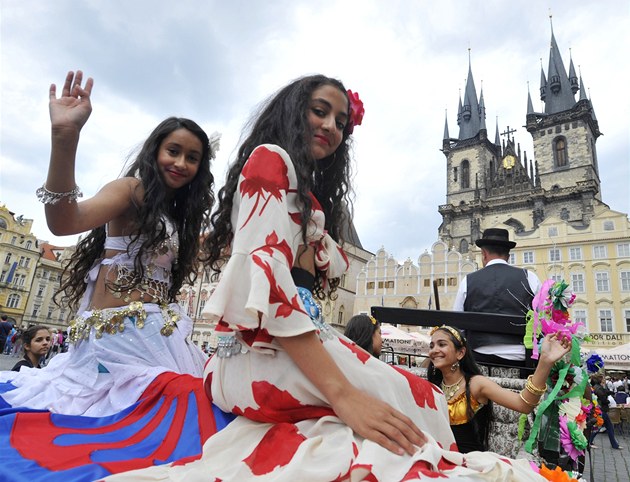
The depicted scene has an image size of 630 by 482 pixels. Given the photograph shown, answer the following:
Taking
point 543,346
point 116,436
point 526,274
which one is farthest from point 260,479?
point 526,274

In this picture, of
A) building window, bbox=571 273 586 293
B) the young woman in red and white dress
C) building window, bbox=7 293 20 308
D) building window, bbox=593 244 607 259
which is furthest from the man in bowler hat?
building window, bbox=7 293 20 308

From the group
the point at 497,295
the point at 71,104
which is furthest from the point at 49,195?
the point at 497,295

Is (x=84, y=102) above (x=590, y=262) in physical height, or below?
below

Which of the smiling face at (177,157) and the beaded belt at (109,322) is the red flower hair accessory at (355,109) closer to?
the smiling face at (177,157)

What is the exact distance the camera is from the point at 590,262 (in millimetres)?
31984

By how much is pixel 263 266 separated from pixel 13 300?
61647 mm

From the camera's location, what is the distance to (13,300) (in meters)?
50.1

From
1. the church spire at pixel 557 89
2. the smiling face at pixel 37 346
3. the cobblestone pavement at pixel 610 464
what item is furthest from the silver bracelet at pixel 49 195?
the church spire at pixel 557 89

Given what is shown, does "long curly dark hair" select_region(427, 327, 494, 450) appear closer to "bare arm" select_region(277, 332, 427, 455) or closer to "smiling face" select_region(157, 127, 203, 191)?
"bare arm" select_region(277, 332, 427, 455)

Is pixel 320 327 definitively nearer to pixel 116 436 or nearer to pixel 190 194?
pixel 116 436

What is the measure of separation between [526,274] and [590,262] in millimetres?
33812

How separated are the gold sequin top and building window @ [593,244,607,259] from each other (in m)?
35.7

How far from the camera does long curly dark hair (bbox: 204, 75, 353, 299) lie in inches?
65.3

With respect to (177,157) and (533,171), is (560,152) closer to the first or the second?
(533,171)
